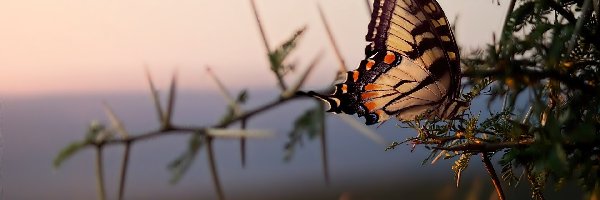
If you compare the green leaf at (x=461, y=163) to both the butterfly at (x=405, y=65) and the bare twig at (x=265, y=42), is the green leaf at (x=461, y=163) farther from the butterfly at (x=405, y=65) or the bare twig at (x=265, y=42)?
the bare twig at (x=265, y=42)

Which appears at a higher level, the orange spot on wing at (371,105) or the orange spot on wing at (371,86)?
the orange spot on wing at (371,86)

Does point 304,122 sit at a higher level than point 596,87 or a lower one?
higher

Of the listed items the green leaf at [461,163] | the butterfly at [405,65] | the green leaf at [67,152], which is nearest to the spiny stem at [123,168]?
the green leaf at [67,152]

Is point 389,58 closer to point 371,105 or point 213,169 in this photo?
point 371,105

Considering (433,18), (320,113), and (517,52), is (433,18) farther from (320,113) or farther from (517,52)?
(320,113)

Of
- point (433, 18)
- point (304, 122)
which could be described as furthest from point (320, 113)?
point (433, 18)

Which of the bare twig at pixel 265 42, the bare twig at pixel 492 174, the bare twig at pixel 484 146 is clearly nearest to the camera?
the bare twig at pixel 265 42

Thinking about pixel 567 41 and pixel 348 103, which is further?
pixel 348 103

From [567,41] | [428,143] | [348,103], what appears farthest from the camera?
[428,143]
